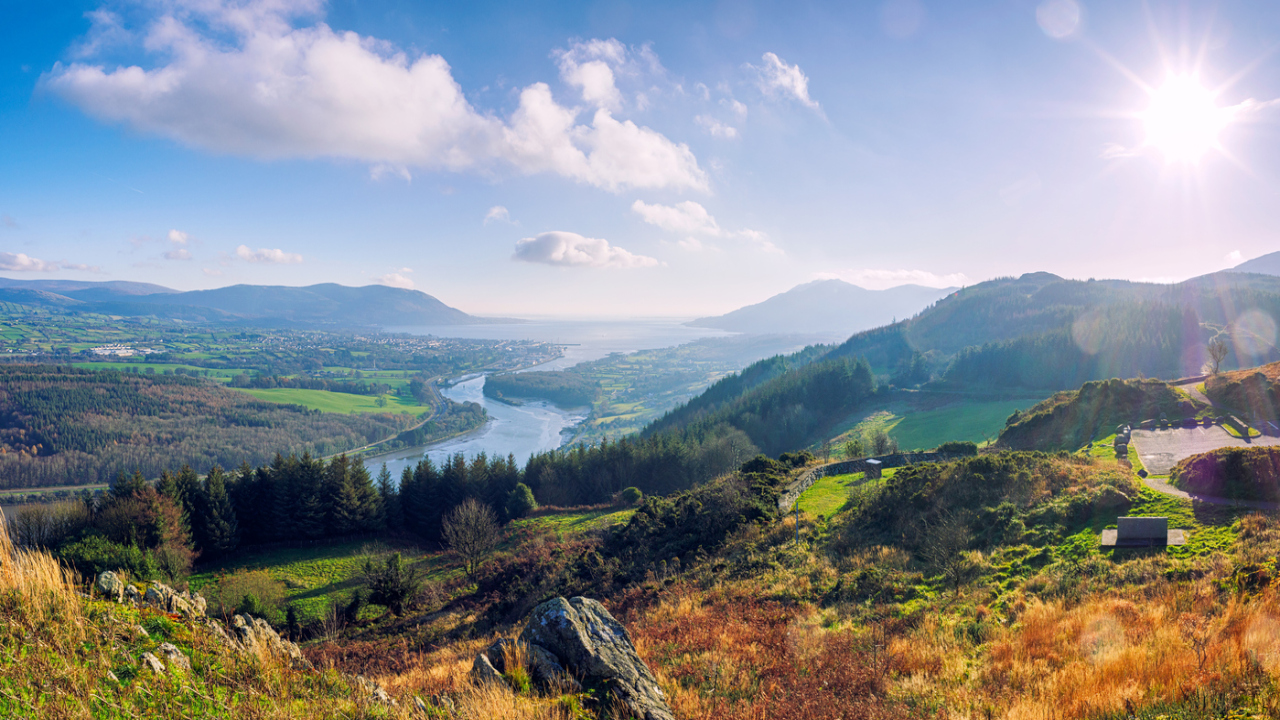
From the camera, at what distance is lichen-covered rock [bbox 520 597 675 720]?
22.1 ft

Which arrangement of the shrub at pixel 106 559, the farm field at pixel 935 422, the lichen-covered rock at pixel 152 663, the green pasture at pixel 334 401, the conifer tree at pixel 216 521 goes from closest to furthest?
the lichen-covered rock at pixel 152 663
the shrub at pixel 106 559
the conifer tree at pixel 216 521
the farm field at pixel 935 422
the green pasture at pixel 334 401

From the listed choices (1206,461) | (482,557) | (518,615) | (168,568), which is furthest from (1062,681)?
(168,568)

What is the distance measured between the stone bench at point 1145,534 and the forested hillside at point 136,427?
9819cm

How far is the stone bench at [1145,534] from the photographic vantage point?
11742 millimetres

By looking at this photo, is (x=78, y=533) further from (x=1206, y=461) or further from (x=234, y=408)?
(x=234, y=408)

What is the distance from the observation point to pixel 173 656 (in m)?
5.59

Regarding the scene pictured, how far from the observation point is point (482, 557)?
107 ft

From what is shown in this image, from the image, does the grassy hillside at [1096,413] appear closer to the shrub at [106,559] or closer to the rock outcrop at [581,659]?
the rock outcrop at [581,659]

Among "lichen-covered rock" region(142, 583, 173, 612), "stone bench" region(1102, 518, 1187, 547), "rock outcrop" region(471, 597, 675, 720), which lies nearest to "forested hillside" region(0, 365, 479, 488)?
"lichen-covered rock" region(142, 583, 173, 612)

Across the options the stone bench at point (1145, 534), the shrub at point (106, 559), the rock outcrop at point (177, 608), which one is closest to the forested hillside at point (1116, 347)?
the stone bench at point (1145, 534)

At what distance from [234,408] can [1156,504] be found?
157456mm

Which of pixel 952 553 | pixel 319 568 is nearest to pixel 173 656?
pixel 952 553

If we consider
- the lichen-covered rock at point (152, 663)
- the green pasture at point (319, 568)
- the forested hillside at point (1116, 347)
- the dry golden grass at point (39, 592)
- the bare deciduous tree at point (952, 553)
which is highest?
the forested hillside at point (1116, 347)

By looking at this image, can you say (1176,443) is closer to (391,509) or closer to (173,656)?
(173,656)
